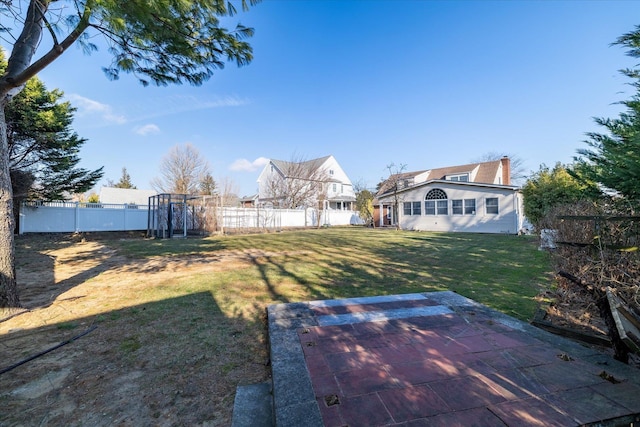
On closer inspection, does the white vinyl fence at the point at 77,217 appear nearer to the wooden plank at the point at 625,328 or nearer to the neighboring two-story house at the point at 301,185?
the neighboring two-story house at the point at 301,185

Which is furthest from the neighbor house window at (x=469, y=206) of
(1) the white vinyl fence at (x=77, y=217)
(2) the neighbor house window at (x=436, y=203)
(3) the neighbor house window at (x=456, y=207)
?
(1) the white vinyl fence at (x=77, y=217)

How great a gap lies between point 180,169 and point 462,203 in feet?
94.8

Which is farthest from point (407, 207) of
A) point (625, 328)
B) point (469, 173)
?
point (625, 328)

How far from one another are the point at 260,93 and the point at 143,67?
12.1 m

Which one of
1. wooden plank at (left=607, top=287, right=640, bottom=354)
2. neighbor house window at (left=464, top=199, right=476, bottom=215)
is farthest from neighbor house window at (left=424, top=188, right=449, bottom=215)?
wooden plank at (left=607, top=287, right=640, bottom=354)

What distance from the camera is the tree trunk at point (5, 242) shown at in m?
3.75

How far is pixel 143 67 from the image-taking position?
200 inches

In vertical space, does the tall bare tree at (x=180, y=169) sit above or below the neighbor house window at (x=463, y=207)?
above

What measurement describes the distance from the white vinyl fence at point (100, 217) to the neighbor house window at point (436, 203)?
11.7 meters

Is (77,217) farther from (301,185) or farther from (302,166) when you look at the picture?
(302,166)

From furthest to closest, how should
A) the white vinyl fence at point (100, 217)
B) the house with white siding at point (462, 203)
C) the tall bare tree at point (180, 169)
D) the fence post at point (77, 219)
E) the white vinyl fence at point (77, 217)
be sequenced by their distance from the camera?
1. the tall bare tree at point (180, 169)
2. the house with white siding at point (462, 203)
3. the fence post at point (77, 219)
4. the white vinyl fence at point (100, 217)
5. the white vinyl fence at point (77, 217)

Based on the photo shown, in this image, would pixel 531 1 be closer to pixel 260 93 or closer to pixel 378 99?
pixel 378 99

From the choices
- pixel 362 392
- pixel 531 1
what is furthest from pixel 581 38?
pixel 362 392

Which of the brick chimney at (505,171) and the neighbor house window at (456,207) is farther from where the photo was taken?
the brick chimney at (505,171)
